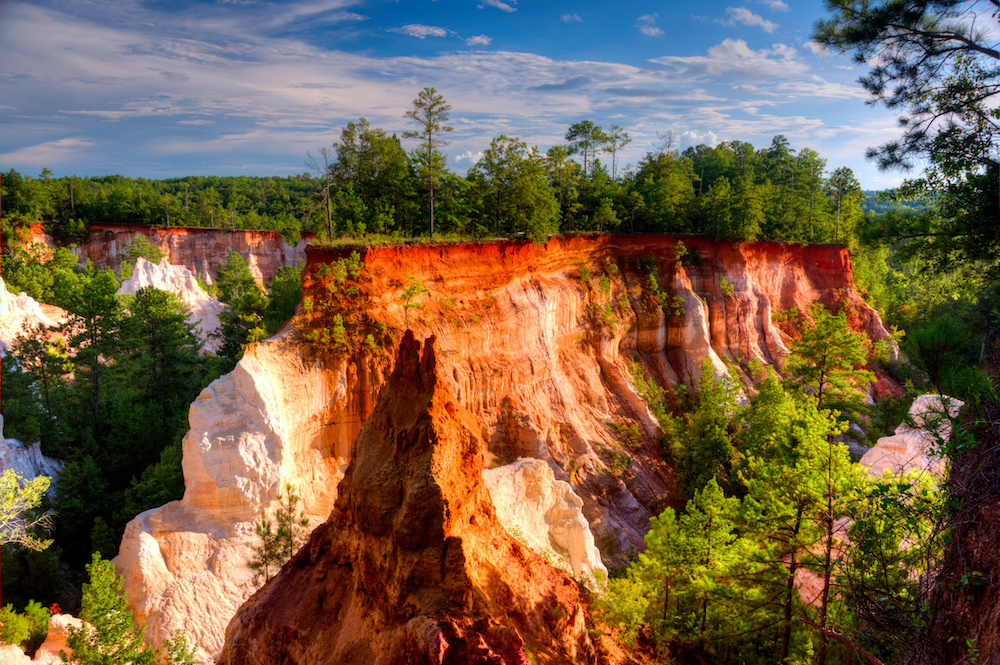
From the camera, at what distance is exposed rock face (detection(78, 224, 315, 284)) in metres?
55.8

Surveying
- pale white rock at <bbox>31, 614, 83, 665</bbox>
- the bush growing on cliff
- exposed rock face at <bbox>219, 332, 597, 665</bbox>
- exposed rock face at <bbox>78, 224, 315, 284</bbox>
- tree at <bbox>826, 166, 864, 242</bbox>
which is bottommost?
pale white rock at <bbox>31, 614, 83, 665</bbox>

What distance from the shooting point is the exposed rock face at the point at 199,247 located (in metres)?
55.8

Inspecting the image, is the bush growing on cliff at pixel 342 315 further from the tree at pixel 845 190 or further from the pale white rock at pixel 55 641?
the tree at pixel 845 190

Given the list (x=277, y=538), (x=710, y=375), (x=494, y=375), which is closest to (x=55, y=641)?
(x=277, y=538)

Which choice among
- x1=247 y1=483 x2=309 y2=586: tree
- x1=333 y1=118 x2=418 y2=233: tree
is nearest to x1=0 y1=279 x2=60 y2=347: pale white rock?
x1=333 y1=118 x2=418 y2=233: tree

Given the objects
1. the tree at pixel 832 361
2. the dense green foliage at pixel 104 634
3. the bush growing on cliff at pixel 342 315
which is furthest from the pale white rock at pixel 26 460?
the tree at pixel 832 361

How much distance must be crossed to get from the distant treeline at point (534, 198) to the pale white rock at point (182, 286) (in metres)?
10.6

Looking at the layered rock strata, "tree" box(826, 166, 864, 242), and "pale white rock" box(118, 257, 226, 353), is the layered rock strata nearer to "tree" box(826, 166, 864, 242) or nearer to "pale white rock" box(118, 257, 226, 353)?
"pale white rock" box(118, 257, 226, 353)

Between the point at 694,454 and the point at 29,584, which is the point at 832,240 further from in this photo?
the point at 29,584

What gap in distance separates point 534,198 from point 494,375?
387 inches

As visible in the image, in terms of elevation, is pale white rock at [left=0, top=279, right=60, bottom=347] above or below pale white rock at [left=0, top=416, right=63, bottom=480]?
above

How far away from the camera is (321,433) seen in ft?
60.0

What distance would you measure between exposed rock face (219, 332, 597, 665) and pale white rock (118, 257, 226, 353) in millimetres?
42935

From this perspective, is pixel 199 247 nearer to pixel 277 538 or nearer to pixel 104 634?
pixel 277 538
